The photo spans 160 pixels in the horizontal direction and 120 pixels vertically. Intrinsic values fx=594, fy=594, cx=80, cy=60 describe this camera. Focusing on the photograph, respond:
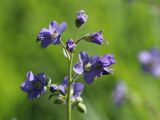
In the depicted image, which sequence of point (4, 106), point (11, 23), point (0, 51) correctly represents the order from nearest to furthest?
1. point (4, 106)
2. point (0, 51)
3. point (11, 23)

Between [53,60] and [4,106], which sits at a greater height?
[53,60]

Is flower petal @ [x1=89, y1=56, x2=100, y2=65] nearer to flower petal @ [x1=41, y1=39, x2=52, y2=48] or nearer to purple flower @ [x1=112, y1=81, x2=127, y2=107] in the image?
flower petal @ [x1=41, y1=39, x2=52, y2=48]

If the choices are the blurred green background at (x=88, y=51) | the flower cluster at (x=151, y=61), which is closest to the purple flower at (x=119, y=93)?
the blurred green background at (x=88, y=51)

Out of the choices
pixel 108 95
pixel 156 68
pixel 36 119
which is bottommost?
pixel 36 119

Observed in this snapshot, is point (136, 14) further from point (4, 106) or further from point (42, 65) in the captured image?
point (4, 106)

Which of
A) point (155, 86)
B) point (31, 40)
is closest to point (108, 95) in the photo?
point (155, 86)
